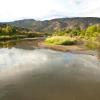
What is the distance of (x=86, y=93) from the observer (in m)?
16.7

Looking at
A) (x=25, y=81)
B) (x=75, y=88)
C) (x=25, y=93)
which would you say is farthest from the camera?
(x=25, y=81)

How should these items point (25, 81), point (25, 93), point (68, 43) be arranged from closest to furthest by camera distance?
point (25, 93) < point (25, 81) < point (68, 43)

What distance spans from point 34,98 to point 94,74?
989 cm

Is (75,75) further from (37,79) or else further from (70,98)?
(70,98)

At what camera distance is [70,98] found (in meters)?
15.6

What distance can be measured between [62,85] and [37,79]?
→ 10.1 feet

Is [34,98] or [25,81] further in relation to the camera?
[25,81]

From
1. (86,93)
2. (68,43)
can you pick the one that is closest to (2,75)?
(86,93)

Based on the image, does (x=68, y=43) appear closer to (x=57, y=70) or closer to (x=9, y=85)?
(x=57, y=70)

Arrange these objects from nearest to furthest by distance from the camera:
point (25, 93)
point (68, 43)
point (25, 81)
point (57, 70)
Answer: point (25, 93) → point (25, 81) → point (57, 70) → point (68, 43)

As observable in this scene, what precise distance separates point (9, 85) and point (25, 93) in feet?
8.64

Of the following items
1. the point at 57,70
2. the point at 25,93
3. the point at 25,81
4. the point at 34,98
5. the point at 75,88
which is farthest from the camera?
the point at 57,70

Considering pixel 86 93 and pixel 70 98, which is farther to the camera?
pixel 86 93

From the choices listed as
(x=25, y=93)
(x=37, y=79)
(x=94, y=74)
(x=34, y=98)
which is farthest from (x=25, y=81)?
(x=94, y=74)
